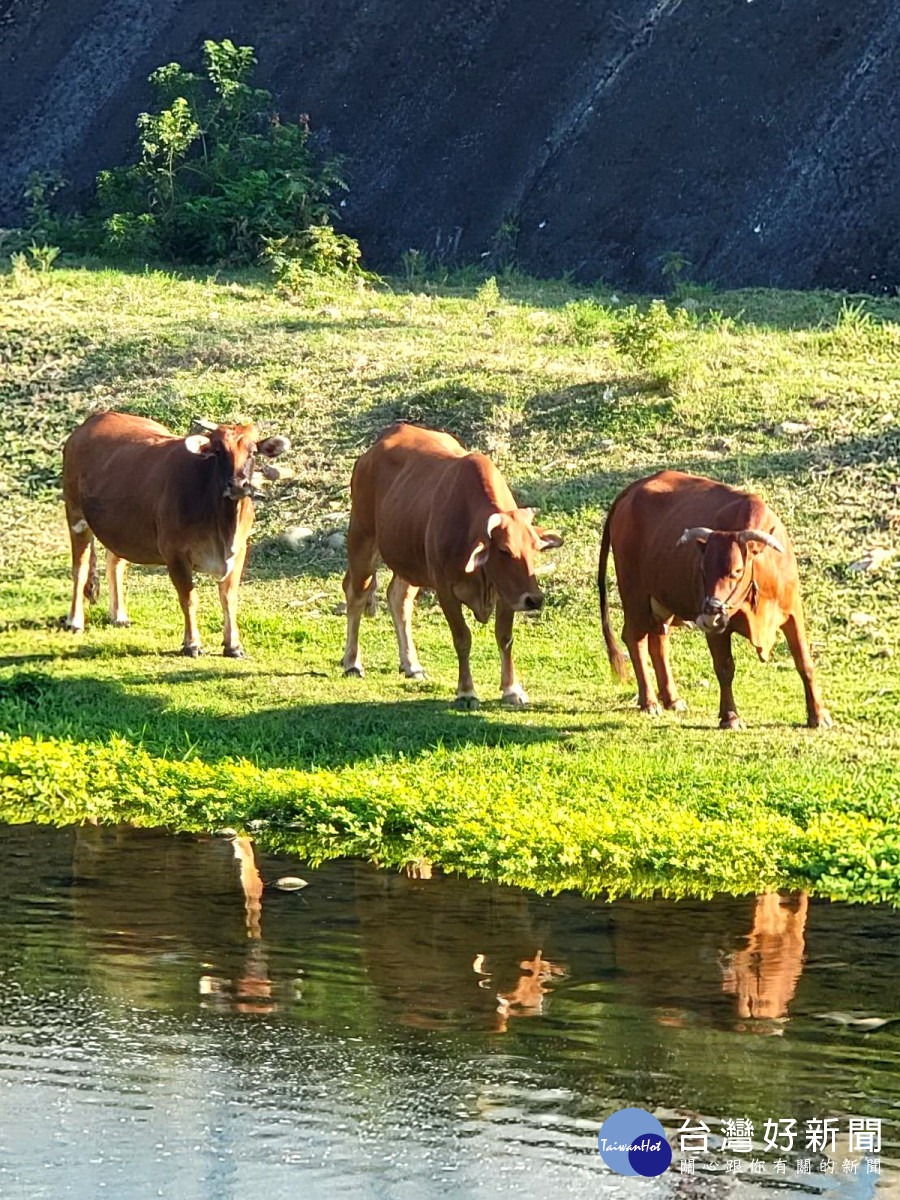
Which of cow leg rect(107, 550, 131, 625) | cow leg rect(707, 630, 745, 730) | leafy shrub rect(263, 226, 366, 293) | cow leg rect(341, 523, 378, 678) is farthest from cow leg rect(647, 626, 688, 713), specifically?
leafy shrub rect(263, 226, 366, 293)

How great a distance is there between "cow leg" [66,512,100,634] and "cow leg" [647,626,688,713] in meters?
4.79

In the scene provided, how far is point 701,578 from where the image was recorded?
11.7 meters

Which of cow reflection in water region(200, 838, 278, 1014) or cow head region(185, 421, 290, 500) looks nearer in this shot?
cow reflection in water region(200, 838, 278, 1014)

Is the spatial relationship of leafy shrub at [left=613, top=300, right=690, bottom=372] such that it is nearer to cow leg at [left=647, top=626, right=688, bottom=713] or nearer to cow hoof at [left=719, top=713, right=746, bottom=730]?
cow leg at [left=647, top=626, right=688, bottom=713]

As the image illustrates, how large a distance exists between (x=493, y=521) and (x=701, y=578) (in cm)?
139

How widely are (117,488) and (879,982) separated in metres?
8.35

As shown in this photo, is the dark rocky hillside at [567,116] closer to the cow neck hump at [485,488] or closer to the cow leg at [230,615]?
the cow leg at [230,615]

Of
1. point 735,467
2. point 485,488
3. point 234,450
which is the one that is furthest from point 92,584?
point 735,467

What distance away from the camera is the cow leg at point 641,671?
490 inches

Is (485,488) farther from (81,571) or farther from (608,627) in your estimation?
(81,571)

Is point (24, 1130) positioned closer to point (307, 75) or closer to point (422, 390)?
point (422, 390)

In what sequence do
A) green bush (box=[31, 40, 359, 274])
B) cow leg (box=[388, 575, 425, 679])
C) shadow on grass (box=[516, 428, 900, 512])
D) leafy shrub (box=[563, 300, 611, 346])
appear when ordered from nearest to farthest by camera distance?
1. cow leg (box=[388, 575, 425, 679])
2. shadow on grass (box=[516, 428, 900, 512])
3. leafy shrub (box=[563, 300, 611, 346])
4. green bush (box=[31, 40, 359, 274])

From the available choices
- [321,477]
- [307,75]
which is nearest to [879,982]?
[321,477]

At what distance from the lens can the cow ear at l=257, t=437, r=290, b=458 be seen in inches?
555
